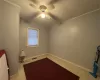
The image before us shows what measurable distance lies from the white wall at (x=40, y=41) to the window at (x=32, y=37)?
218mm

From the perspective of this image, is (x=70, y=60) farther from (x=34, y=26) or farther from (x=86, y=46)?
(x=34, y=26)

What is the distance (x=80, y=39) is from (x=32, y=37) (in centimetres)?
279

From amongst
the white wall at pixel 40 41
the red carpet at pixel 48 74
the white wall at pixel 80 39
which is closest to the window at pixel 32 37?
the white wall at pixel 40 41

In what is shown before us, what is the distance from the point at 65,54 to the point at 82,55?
1047 millimetres

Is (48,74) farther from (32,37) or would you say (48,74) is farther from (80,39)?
(32,37)

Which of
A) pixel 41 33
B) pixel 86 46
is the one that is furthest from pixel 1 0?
pixel 86 46

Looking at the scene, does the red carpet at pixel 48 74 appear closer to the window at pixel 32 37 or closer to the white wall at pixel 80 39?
the white wall at pixel 80 39

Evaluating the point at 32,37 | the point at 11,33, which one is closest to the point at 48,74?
the point at 11,33

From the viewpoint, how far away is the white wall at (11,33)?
6.42 feet

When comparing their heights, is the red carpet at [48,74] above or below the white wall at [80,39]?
below

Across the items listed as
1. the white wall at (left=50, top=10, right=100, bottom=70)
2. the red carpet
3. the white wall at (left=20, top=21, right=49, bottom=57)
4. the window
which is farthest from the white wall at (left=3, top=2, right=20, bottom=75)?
the white wall at (left=50, top=10, right=100, bottom=70)

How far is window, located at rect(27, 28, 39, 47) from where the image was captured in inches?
155

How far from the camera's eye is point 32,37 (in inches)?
163

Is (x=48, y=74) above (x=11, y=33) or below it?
below
